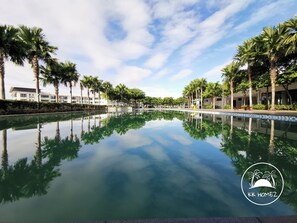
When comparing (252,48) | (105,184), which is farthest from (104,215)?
(252,48)

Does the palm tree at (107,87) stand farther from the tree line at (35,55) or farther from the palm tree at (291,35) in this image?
the palm tree at (291,35)

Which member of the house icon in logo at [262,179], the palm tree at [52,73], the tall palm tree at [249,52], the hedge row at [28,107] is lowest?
the house icon in logo at [262,179]

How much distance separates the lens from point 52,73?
109 feet

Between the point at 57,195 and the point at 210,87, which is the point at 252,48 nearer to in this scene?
the point at 210,87

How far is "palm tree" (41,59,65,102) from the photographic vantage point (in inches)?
1229

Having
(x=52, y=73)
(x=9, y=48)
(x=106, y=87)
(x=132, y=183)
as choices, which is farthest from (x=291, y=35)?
(x=106, y=87)

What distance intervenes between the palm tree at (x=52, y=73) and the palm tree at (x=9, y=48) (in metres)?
7.33

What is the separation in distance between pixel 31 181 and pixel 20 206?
118 centimetres

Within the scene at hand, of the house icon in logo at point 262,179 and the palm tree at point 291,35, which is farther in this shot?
the palm tree at point 291,35

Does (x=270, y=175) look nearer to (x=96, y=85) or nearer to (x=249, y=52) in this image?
(x=249, y=52)

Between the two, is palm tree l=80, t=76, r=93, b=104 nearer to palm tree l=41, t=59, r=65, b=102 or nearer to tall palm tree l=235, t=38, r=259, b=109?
palm tree l=41, t=59, r=65, b=102

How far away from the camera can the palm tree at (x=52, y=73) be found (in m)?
31.2

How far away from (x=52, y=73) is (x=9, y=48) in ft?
41.2

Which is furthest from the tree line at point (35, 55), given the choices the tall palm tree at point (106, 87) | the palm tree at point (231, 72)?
the palm tree at point (231, 72)
